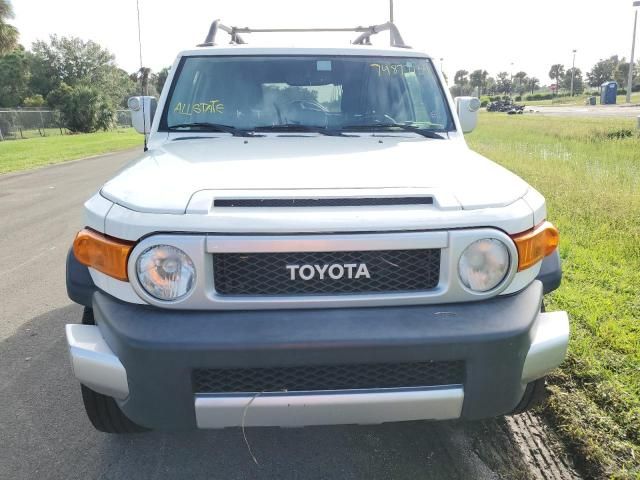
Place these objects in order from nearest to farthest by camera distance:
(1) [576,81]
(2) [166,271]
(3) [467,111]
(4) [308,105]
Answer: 1. (2) [166,271]
2. (4) [308,105]
3. (3) [467,111]
4. (1) [576,81]

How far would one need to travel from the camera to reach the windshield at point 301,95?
138 inches

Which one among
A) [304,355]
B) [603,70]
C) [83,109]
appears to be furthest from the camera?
[603,70]

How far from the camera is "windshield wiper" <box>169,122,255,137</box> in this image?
337 cm

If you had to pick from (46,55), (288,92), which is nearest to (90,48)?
(46,55)

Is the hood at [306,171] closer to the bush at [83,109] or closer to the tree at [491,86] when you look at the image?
the bush at [83,109]

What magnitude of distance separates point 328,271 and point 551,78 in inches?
5361

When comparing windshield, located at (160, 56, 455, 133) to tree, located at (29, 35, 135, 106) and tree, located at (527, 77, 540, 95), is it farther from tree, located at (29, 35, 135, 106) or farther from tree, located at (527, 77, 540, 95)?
tree, located at (527, 77, 540, 95)

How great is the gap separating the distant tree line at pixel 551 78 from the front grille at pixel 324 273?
9526 cm

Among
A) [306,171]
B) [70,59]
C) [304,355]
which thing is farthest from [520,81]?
[304,355]

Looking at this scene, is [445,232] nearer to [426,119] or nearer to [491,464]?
[491,464]

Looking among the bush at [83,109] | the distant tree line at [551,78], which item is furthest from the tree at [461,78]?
the bush at [83,109]

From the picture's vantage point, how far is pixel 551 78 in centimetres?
12350

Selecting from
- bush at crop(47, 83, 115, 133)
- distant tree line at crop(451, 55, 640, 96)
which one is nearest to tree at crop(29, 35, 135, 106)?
bush at crop(47, 83, 115, 133)

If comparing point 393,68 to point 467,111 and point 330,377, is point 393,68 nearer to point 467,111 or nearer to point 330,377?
point 467,111
